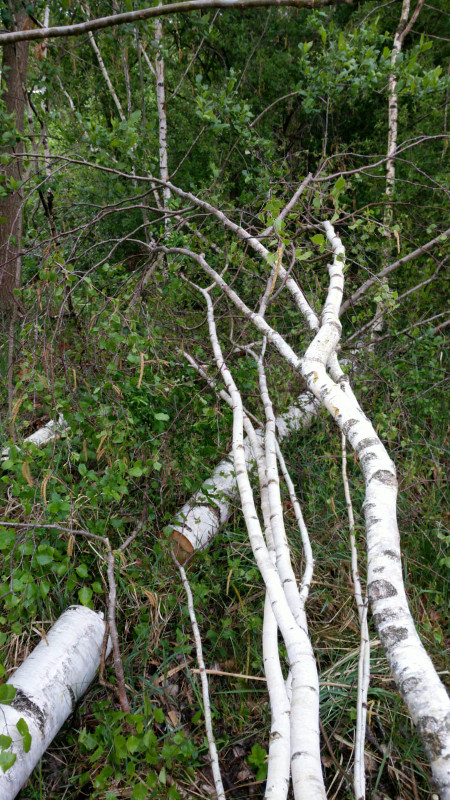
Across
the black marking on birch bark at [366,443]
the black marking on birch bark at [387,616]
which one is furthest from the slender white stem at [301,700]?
the black marking on birch bark at [366,443]

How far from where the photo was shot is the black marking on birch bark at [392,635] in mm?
1015

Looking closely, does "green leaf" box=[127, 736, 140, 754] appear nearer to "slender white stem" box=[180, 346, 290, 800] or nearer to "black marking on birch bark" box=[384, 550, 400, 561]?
"slender white stem" box=[180, 346, 290, 800]

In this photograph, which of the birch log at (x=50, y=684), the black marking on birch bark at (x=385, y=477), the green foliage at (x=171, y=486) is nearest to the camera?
the black marking on birch bark at (x=385, y=477)

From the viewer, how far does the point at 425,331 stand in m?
3.68

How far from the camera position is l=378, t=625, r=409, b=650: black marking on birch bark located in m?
1.01

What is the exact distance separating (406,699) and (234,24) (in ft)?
20.0

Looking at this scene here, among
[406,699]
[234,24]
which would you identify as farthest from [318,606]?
[234,24]

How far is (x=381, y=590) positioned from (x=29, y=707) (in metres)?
1.38

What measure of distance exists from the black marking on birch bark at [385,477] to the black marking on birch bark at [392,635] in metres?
0.38

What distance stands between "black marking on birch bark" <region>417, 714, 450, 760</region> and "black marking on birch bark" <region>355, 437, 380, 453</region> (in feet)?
2.24

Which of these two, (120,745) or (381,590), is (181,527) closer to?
(120,745)

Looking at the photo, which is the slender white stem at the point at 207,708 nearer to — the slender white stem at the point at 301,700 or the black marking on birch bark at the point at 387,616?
the slender white stem at the point at 301,700

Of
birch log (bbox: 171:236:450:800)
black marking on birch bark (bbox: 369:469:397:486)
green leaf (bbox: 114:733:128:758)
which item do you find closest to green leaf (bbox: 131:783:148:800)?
green leaf (bbox: 114:733:128:758)

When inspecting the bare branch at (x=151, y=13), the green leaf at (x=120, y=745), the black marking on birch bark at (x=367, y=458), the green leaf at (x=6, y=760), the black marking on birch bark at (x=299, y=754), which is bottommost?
the green leaf at (x=120, y=745)
